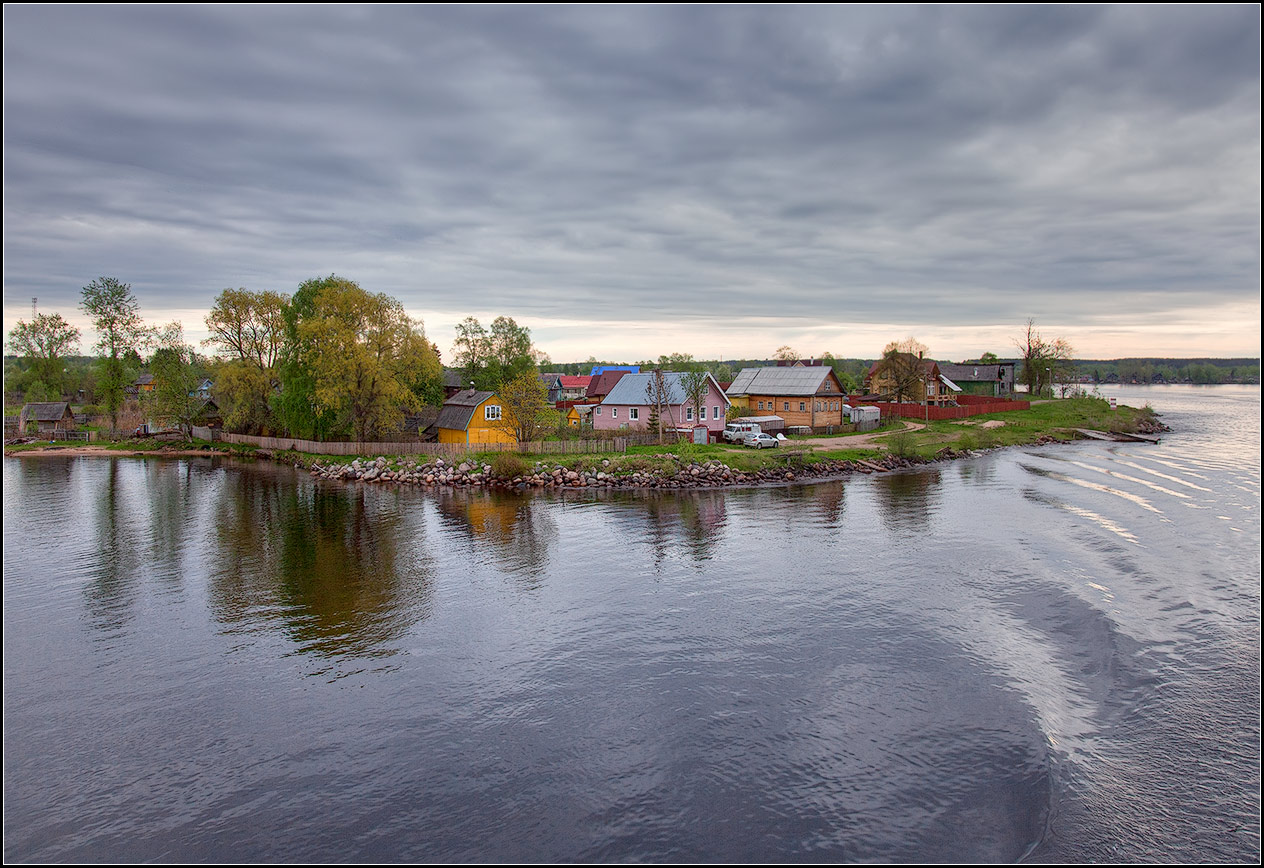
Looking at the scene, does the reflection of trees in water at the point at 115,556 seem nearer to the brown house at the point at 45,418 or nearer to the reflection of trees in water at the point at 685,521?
the reflection of trees in water at the point at 685,521

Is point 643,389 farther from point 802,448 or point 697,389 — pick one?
point 802,448

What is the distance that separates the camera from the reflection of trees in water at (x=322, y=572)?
2336 cm

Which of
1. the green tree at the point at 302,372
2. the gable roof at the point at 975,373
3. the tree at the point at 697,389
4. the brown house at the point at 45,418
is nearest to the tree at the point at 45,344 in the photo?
the brown house at the point at 45,418

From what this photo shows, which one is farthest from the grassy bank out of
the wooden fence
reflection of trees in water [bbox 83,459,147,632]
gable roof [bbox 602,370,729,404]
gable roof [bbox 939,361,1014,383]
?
reflection of trees in water [bbox 83,459,147,632]

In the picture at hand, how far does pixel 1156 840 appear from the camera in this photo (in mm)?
13055

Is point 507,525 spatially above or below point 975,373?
below

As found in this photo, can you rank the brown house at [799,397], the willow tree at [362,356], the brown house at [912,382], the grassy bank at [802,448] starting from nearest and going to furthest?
the grassy bank at [802,448] < the willow tree at [362,356] < the brown house at [799,397] < the brown house at [912,382]

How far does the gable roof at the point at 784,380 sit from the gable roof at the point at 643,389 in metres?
10.3

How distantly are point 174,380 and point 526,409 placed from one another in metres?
42.6

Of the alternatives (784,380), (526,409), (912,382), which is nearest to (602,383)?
(784,380)

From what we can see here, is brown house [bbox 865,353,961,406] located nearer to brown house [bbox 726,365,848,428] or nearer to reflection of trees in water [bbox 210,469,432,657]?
brown house [bbox 726,365,848,428]

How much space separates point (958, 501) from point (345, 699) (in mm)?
36323

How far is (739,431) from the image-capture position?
199ft

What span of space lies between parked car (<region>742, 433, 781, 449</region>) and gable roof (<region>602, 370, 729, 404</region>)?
6310 mm
